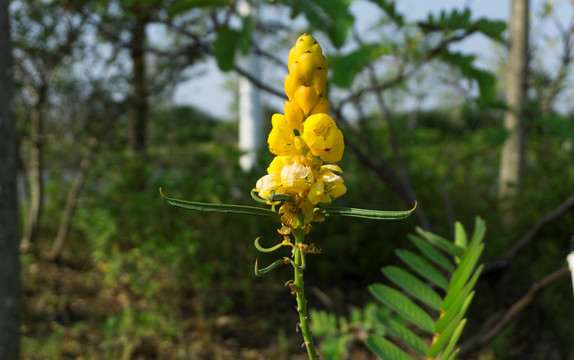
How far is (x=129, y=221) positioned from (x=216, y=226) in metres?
0.76

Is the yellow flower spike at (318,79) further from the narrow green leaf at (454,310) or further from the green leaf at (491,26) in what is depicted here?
the green leaf at (491,26)

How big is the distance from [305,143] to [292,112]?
0.14 feet

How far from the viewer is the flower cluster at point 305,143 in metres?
0.54

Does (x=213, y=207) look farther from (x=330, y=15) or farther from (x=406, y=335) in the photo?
(x=330, y=15)

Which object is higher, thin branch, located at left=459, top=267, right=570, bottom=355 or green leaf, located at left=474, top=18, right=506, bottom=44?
green leaf, located at left=474, top=18, right=506, bottom=44

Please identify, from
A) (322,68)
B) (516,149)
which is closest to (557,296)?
(516,149)

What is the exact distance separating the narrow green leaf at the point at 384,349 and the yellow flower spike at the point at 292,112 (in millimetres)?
484

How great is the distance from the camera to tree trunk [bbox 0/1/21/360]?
7.53 ft

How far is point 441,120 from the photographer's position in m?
26.8

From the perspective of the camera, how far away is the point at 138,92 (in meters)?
5.21

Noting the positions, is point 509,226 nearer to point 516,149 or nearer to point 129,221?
point 516,149

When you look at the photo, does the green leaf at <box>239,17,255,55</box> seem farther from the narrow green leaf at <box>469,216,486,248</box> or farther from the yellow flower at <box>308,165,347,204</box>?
the yellow flower at <box>308,165,347,204</box>

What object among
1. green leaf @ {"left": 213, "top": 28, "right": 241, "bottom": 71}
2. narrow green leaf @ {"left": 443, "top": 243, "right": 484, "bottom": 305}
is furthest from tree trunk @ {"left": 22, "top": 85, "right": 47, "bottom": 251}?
narrow green leaf @ {"left": 443, "top": 243, "right": 484, "bottom": 305}

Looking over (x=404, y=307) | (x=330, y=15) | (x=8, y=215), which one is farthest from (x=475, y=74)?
(x=8, y=215)
